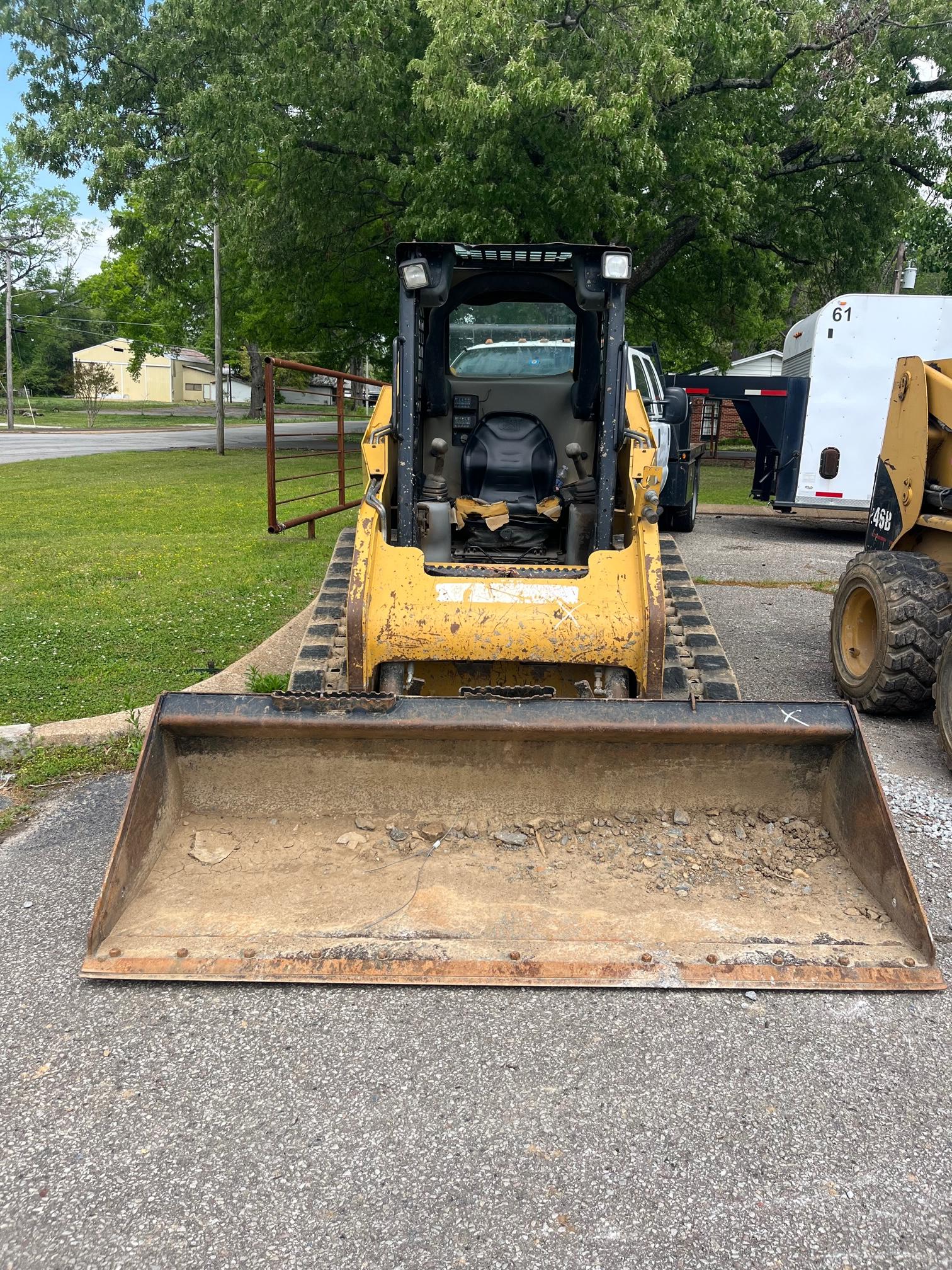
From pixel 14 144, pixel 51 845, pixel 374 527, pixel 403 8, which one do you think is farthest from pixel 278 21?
pixel 51 845

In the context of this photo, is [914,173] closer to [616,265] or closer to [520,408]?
[520,408]

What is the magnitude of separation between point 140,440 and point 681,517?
25.1m

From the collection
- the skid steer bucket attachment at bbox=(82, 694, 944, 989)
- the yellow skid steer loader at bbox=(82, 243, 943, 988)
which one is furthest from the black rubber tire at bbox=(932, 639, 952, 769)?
the skid steer bucket attachment at bbox=(82, 694, 944, 989)

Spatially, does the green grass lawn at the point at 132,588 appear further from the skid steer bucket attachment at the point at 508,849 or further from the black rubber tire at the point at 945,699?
the black rubber tire at the point at 945,699

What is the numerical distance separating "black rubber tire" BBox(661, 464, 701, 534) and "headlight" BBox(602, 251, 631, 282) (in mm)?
8416

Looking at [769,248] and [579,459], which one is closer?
[579,459]

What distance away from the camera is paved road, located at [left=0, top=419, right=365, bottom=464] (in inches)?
1048

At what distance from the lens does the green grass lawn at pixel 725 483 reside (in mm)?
18062

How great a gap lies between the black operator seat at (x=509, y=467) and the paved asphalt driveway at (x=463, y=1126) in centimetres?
317

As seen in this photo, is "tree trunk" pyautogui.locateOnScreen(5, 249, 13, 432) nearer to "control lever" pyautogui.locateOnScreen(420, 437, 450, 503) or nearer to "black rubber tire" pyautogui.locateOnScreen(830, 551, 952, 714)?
"control lever" pyautogui.locateOnScreen(420, 437, 450, 503)

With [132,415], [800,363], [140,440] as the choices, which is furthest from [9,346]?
[800,363]

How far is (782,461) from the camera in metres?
12.7

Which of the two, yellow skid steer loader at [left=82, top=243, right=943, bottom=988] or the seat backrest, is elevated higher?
the seat backrest

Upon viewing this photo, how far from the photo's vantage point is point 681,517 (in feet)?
43.1
